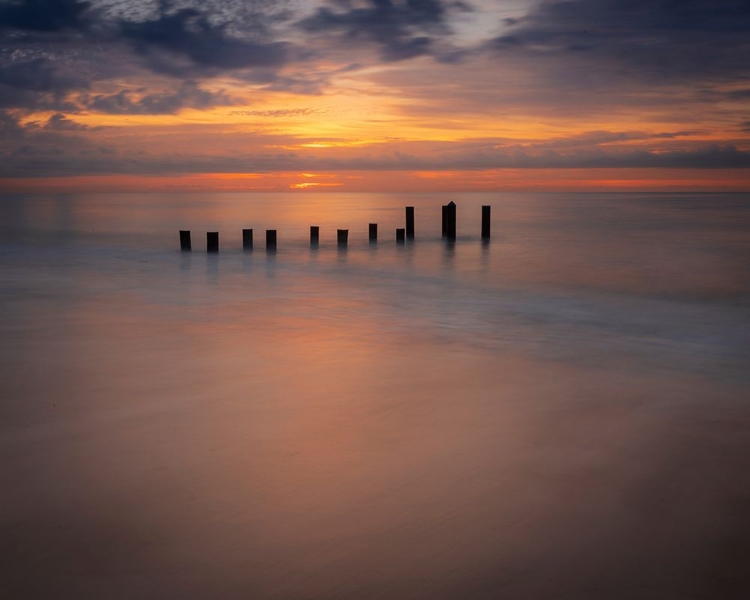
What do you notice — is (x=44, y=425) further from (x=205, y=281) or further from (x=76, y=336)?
(x=205, y=281)

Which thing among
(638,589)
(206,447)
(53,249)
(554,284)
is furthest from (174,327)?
(53,249)

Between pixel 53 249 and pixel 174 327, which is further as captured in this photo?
pixel 53 249

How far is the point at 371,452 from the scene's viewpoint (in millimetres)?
4625

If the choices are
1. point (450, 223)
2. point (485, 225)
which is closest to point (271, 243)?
point (450, 223)

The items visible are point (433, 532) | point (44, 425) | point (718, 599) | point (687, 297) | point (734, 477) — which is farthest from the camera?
point (687, 297)

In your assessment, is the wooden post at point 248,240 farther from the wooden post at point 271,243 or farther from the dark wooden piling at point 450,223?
the dark wooden piling at point 450,223

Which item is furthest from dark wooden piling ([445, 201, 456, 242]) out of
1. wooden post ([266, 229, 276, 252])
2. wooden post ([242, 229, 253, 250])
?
wooden post ([242, 229, 253, 250])

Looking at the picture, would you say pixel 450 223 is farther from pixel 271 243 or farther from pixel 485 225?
pixel 271 243

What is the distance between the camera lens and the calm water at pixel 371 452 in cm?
316

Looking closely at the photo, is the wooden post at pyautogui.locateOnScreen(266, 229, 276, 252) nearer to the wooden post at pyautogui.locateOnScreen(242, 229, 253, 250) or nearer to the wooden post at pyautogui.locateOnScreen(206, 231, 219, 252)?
the wooden post at pyautogui.locateOnScreen(242, 229, 253, 250)

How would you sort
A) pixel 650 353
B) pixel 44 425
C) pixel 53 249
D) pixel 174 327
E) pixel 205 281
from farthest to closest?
pixel 53 249 → pixel 205 281 → pixel 174 327 → pixel 650 353 → pixel 44 425

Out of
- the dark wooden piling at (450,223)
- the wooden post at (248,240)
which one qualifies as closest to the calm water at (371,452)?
Result: the wooden post at (248,240)

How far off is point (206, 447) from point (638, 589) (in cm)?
273

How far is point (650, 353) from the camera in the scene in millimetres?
7910
